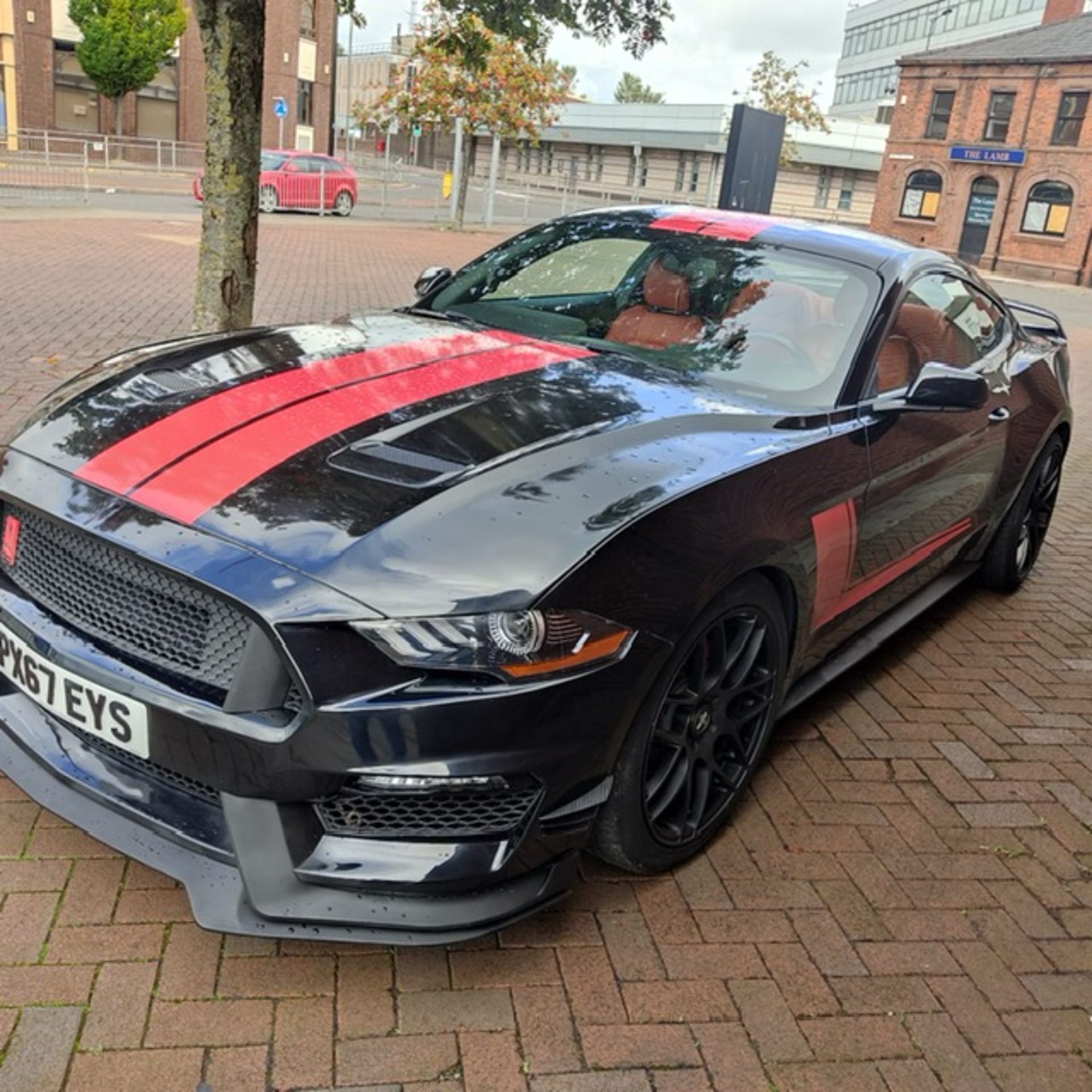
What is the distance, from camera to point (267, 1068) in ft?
6.61

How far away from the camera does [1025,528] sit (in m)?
5.01

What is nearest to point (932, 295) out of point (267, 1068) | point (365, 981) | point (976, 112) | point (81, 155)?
Answer: point (365, 981)

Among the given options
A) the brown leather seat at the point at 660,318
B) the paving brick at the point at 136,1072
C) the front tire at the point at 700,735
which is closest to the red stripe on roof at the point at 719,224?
the brown leather seat at the point at 660,318

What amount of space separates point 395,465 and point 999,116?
4263 centimetres

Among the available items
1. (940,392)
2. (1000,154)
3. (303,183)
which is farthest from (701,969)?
(1000,154)

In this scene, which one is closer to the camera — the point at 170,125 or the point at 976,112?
the point at 976,112

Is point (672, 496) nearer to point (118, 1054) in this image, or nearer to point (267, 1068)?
point (267, 1068)

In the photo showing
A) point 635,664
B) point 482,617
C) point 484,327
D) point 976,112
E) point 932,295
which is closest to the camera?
point 482,617

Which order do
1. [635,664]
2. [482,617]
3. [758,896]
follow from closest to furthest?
1. [482,617]
2. [635,664]
3. [758,896]

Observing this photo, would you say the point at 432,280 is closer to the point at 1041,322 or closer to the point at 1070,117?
the point at 1041,322

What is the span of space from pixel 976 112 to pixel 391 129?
79.2 feet

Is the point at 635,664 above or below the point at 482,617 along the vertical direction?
below

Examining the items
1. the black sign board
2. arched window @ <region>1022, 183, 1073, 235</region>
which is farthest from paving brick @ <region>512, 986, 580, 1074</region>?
arched window @ <region>1022, 183, 1073, 235</region>

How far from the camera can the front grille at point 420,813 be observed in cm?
203
